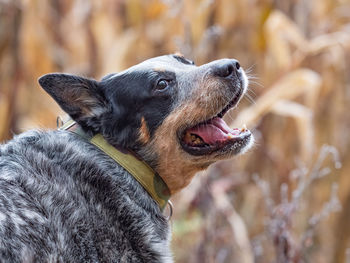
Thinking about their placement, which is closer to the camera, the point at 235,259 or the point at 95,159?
the point at 95,159

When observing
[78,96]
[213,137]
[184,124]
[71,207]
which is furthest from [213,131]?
[71,207]

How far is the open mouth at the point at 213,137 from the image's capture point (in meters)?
3.05

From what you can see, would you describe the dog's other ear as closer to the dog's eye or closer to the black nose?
the dog's eye

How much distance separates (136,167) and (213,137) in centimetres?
42

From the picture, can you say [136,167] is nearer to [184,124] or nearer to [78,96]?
[184,124]

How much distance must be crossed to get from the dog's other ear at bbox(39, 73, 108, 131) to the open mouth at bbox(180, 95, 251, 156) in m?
→ 0.46

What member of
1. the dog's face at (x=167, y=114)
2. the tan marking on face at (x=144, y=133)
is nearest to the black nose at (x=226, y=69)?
the dog's face at (x=167, y=114)

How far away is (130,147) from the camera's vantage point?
10.0 ft

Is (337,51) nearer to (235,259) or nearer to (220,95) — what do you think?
(235,259)

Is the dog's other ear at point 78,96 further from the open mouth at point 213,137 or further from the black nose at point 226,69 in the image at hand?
the black nose at point 226,69

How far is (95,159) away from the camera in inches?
116

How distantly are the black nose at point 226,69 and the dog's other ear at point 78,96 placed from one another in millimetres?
590

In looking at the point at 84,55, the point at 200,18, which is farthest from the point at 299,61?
the point at 84,55

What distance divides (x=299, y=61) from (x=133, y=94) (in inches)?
102
